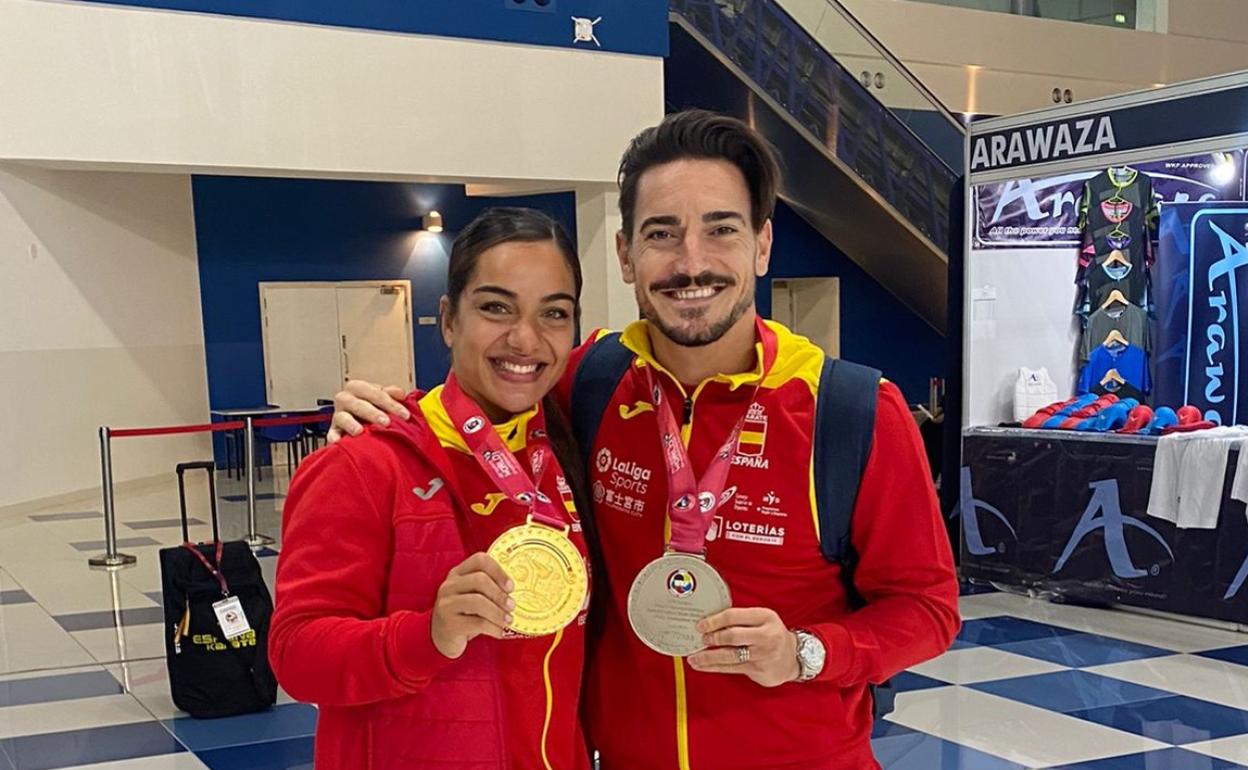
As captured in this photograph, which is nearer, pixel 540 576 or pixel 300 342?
pixel 540 576

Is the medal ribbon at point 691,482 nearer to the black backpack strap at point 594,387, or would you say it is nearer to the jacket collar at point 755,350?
the jacket collar at point 755,350

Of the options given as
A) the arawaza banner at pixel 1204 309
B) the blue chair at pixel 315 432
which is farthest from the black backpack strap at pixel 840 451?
the blue chair at pixel 315 432

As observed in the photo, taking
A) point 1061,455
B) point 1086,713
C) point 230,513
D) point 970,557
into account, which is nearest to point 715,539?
point 1086,713

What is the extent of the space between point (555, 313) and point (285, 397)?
13.2m

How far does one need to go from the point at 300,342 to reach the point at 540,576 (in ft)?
44.0

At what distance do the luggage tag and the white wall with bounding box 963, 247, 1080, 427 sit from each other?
14.8 feet

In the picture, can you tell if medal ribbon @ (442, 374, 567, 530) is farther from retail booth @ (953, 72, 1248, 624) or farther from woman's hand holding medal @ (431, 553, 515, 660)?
retail booth @ (953, 72, 1248, 624)

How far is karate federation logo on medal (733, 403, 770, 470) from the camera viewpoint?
1.68 meters

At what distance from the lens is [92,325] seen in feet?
38.6

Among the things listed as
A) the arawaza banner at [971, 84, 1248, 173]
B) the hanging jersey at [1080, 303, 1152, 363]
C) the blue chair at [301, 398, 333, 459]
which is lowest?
the blue chair at [301, 398, 333, 459]

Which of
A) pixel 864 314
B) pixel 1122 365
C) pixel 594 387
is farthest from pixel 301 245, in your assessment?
pixel 594 387

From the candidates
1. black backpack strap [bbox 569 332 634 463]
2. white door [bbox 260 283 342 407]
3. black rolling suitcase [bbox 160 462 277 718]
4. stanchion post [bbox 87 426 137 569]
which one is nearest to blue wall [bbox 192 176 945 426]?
white door [bbox 260 283 342 407]

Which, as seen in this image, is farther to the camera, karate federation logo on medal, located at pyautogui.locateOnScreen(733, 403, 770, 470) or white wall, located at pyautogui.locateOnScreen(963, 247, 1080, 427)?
white wall, located at pyautogui.locateOnScreen(963, 247, 1080, 427)

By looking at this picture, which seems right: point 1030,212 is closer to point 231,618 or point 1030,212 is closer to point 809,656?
point 231,618
